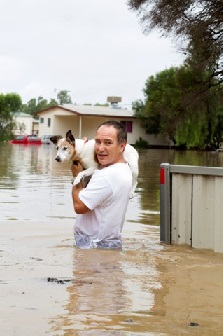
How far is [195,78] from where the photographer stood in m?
48.0

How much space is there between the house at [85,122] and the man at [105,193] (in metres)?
86.7

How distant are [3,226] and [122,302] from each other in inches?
235

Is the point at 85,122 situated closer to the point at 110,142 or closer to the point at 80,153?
the point at 80,153

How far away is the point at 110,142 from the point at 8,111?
99.1 m

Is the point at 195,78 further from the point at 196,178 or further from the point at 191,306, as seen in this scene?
the point at 191,306

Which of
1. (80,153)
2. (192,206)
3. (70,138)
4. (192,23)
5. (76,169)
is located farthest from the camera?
(192,23)

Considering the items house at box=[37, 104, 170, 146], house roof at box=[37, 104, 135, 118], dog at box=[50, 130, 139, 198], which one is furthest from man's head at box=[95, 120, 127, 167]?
house at box=[37, 104, 170, 146]

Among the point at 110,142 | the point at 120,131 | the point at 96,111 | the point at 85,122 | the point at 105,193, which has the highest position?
the point at 96,111

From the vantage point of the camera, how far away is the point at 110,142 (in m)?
7.63

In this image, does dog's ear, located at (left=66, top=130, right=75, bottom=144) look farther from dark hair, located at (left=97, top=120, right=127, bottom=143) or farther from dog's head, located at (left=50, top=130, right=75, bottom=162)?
dark hair, located at (left=97, top=120, right=127, bottom=143)

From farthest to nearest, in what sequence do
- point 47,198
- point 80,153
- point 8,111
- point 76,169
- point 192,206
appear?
1. point 8,111
2. point 47,198
3. point 192,206
4. point 80,153
5. point 76,169

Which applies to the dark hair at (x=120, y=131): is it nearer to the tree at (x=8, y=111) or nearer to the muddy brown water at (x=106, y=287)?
the muddy brown water at (x=106, y=287)

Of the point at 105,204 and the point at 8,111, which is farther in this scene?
the point at 8,111

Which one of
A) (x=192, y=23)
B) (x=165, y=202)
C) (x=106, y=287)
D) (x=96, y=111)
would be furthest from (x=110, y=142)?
(x=96, y=111)
